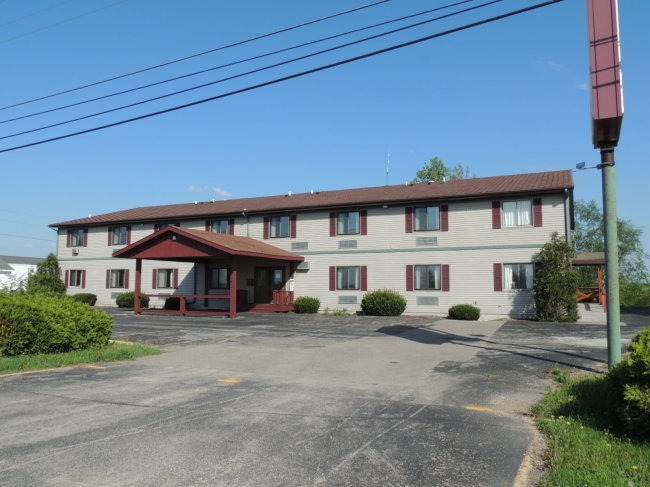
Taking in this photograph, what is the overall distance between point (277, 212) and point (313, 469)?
24.5 m

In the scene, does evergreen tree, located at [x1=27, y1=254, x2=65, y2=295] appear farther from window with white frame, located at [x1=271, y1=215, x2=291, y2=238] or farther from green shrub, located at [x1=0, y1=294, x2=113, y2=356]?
green shrub, located at [x1=0, y1=294, x2=113, y2=356]

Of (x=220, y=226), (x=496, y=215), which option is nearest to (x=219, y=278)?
(x=220, y=226)

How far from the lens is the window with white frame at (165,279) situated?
31141 mm

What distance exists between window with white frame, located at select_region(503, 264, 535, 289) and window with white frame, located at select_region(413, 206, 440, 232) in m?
3.91

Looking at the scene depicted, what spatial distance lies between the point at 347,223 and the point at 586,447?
876 inches

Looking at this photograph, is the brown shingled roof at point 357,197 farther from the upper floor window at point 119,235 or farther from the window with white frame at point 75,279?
the window with white frame at point 75,279

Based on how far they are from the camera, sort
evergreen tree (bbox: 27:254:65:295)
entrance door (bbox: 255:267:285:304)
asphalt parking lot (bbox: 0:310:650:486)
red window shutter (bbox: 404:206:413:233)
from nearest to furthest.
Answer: asphalt parking lot (bbox: 0:310:650:486) → red window shutter (bbox: 404:206:413:233) → entrance door (bbox: 255:267:285:304) → evergreen tree (bbox: 27:254:65:295)

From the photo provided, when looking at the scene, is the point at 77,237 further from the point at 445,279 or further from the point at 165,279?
the point at 445,279

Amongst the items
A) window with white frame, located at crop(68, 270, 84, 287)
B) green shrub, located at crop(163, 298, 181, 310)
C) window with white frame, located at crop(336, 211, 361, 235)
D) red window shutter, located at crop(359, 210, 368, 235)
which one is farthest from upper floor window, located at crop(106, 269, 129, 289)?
red window shutter, located at crop(359, 210, 368, 235)

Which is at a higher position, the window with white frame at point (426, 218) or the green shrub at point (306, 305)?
the window with white frame at point (426, 218)

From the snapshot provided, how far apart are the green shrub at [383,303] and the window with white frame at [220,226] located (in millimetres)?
10273

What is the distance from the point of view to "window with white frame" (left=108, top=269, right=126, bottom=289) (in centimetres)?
3275

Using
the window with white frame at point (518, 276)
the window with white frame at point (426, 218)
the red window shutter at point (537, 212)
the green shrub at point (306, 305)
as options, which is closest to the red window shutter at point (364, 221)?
the window with white frame at point (426, 218)

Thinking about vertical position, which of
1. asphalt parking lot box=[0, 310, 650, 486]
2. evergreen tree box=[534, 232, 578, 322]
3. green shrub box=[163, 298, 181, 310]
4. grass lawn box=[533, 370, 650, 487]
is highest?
evergreen tree box=[534, 232, 578, 322]
